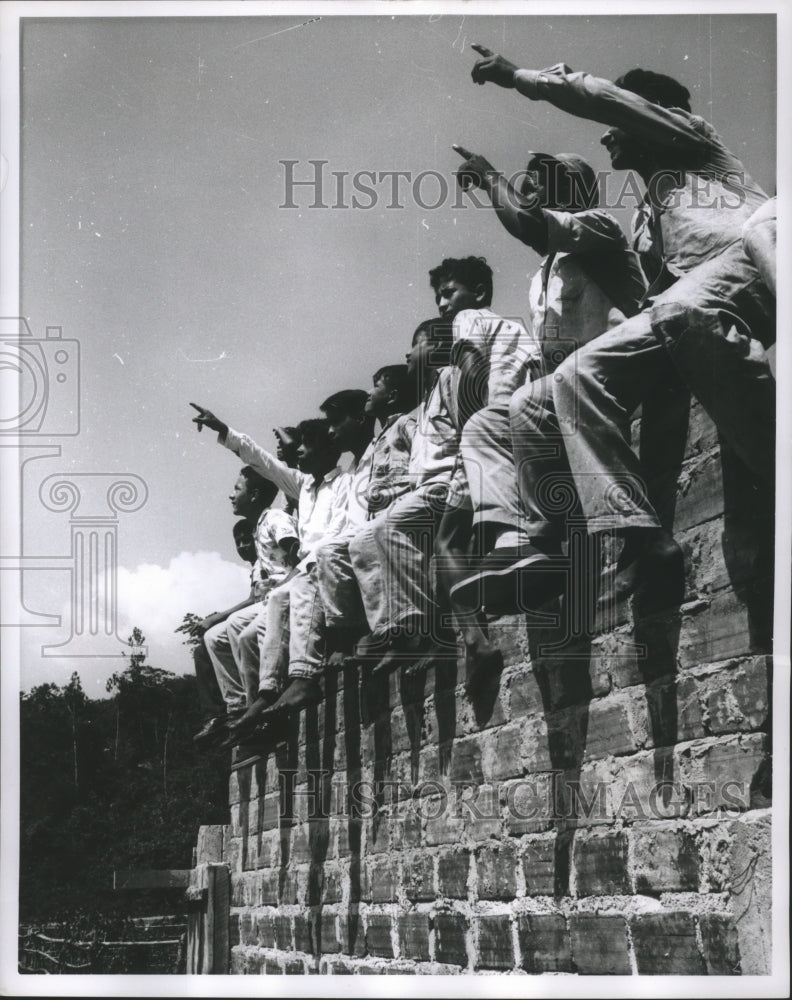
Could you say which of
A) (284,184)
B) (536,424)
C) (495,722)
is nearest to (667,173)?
(536,424)

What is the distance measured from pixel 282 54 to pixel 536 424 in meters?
1.62

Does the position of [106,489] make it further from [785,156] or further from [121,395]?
[785,156]

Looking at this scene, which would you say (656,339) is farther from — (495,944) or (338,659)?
(338,659)

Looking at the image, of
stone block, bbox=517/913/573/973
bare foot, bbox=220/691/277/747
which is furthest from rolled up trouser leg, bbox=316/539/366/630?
stone block, bbox=517/913/573/973

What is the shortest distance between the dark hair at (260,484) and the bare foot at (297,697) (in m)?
0.77

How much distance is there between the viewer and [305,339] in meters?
5.63

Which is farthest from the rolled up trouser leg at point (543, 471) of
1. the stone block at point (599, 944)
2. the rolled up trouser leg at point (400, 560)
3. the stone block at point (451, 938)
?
the stone block at point (451, 938)

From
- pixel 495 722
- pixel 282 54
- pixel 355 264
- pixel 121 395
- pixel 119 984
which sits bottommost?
pixel 119 984

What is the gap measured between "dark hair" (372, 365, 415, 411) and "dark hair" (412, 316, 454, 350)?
0.63ft

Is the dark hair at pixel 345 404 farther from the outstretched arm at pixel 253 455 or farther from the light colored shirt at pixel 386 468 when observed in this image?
the outstretched arm at pixel 253 455

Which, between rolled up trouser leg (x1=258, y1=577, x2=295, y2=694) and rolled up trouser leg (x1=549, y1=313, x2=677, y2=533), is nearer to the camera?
rolled up trouser leg (x1=549, y1=313, x2=677, y2=533)

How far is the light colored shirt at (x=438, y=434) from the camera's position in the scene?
5.50 meters

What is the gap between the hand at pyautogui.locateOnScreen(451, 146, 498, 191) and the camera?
515 cm

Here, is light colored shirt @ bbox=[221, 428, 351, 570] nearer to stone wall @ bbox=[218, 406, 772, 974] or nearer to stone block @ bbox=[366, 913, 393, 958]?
stone wall @ bbox=[218, 406, 772, 974]
